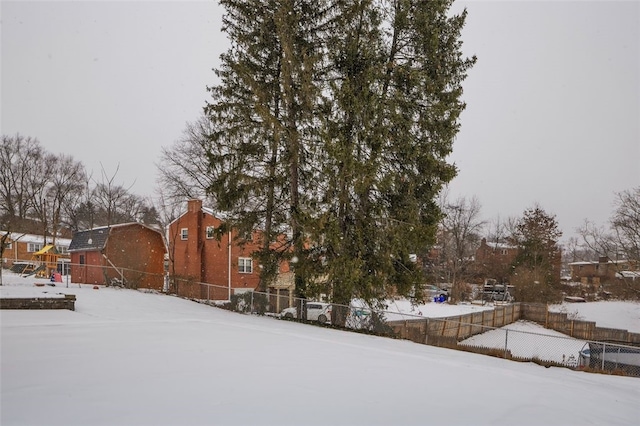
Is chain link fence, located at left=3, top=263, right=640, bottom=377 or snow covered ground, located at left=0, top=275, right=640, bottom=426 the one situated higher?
snow covered ground, located at left=0, top=275, right=640, bottom=426

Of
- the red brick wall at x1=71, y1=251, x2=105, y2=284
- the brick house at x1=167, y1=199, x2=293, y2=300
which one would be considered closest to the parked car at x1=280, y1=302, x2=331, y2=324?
the brick house at x1=167, y1=199, x2=293, y2=300

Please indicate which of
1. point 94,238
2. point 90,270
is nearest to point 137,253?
point 94,238

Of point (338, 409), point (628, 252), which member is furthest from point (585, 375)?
point (628, 252)

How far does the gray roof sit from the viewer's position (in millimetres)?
29953

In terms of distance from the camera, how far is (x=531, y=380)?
26.7 feet

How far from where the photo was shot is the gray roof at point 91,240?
2995 cm

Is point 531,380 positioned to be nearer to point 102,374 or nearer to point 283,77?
point 102,374

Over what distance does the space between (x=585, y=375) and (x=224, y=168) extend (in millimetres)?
13637

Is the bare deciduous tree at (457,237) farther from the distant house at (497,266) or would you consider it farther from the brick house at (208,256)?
the brick house at (208,256)

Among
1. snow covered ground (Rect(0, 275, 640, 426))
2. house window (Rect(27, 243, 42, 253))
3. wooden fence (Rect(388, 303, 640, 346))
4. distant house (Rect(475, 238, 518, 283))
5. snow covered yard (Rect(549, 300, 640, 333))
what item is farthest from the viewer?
house window (Rect(27, 243, 42, 253))

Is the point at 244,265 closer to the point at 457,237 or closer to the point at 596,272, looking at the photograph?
the point at 457,237

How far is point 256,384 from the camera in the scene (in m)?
5.75

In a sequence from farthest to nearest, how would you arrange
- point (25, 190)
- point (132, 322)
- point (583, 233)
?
point (25, 190) < point (583, 233) < point (132, 322)

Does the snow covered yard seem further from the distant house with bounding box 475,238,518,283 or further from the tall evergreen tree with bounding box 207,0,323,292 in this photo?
the tall evergreen tree with bounding box 207,0,323,292
